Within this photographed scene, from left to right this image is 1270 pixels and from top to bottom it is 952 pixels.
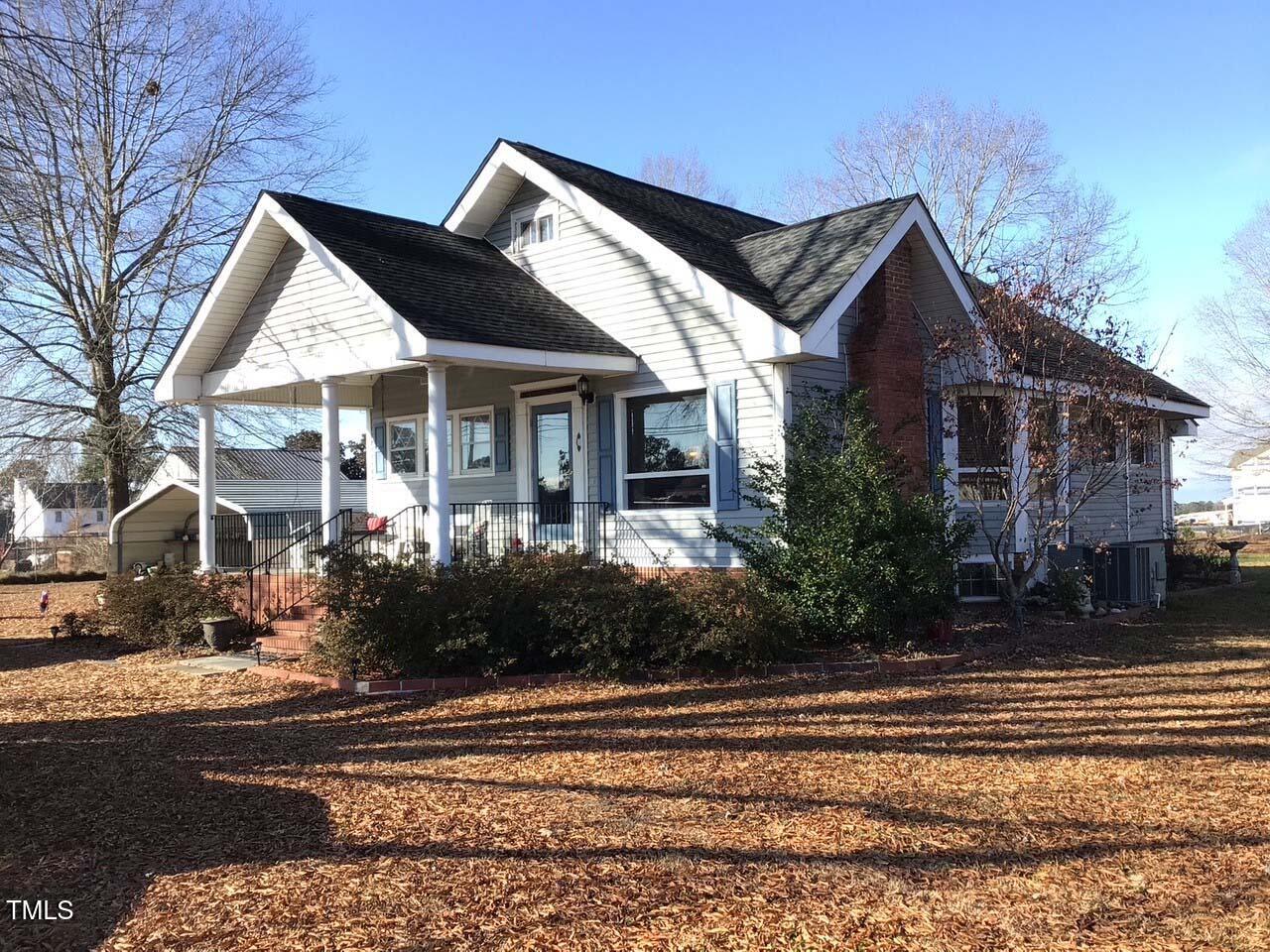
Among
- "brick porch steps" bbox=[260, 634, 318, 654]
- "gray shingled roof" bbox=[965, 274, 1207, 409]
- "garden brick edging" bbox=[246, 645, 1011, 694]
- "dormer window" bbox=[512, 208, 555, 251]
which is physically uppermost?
"dormer window" bbox=[512, 208, 555, 251]

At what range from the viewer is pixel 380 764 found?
23.2ft

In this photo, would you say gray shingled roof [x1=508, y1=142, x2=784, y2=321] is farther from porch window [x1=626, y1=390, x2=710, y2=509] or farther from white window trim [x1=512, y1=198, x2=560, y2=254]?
porch window [x1=626, y1=390, x2=710, y2=509]

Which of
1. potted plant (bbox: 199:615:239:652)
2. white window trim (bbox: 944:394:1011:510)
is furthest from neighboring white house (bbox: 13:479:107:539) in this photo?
white window trim (bbox: 944:394:1011:510)

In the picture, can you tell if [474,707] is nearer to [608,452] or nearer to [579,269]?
[608,452]

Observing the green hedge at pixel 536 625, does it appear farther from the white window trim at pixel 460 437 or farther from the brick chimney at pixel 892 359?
the white window trim at pixel 460 437

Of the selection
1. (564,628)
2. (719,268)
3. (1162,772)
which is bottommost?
(1162,772)

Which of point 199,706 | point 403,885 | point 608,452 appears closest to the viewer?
point 403,885

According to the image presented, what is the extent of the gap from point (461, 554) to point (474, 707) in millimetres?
3621

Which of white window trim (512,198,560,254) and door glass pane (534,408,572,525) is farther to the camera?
white window trim (512,198,560,254)

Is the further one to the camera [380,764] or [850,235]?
[850,235]

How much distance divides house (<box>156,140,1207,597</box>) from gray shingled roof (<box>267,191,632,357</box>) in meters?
0.05

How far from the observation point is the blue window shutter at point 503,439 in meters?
15.6

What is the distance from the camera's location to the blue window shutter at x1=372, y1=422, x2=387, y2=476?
17.8m

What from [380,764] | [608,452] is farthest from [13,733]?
[608,452]
